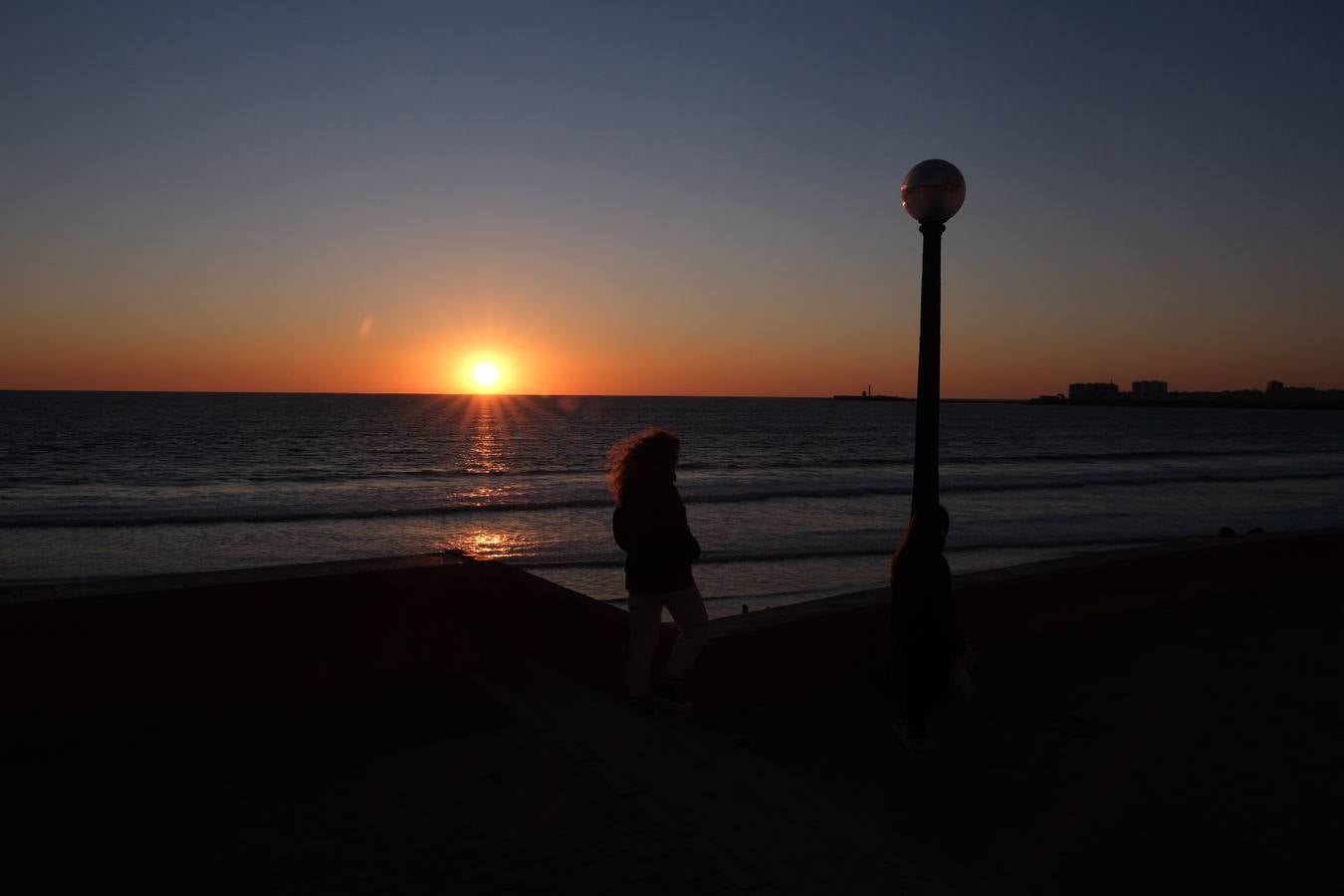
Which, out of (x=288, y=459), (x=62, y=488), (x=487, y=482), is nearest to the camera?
(x=62, y=488)

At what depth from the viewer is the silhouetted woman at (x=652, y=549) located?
4.50 meters

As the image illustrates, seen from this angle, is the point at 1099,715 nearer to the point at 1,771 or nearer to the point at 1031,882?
the point at 1031,882

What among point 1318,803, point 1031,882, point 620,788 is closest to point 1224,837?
point 1318,803

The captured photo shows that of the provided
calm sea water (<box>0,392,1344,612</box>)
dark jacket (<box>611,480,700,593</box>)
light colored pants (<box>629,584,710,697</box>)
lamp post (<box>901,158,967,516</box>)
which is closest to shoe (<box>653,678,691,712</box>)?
light colored pants (<box>629,584,710,697</box>)

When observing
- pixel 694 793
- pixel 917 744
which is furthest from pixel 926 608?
pixel 694 793

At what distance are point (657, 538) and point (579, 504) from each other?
24106 mm

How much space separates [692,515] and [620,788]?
21629 millimetres

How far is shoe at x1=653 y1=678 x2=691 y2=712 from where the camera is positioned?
180 inches

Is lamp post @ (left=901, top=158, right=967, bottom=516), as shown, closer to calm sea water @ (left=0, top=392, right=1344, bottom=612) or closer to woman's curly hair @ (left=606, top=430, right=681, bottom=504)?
woman's curly hair @ (left=606, top=430, right=681, bottom=504)

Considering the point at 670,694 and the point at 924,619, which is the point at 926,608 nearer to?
the point at 924,619

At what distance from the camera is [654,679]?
5098mm

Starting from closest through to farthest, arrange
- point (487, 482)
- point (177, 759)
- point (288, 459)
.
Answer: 1. point (177, 759)
2. point (487, 482)
3. point (288, 459)

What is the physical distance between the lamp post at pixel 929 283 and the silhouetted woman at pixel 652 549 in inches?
53.9

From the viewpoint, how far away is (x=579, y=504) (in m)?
28.4
